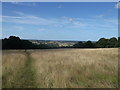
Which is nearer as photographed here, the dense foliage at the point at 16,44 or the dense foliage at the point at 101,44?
the dense foliage at the point at 16,44

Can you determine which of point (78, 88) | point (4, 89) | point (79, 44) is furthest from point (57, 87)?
point (79, 44)

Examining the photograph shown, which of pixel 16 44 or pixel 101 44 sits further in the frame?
pixel 101 44

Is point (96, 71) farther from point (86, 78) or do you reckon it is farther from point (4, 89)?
point (4, 89)

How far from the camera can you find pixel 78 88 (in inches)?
240

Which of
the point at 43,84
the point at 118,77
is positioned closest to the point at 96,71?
the point at 118,77

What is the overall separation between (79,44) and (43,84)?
65.4 meters

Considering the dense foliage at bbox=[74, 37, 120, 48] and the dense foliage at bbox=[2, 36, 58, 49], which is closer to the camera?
the dense foliage at bbox=[2, 36, 58, 49]

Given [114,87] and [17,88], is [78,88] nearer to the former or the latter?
[114,87]

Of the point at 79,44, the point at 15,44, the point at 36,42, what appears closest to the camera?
the point at 15,44

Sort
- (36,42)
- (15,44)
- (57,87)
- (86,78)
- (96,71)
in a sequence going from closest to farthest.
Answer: (57,87)
(86,78)
(96,71)
(15,44)
(36,42)

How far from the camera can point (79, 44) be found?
71.4 metres

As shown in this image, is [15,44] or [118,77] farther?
[15,44]

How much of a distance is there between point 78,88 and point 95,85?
2.20ft

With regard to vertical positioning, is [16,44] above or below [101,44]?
above
